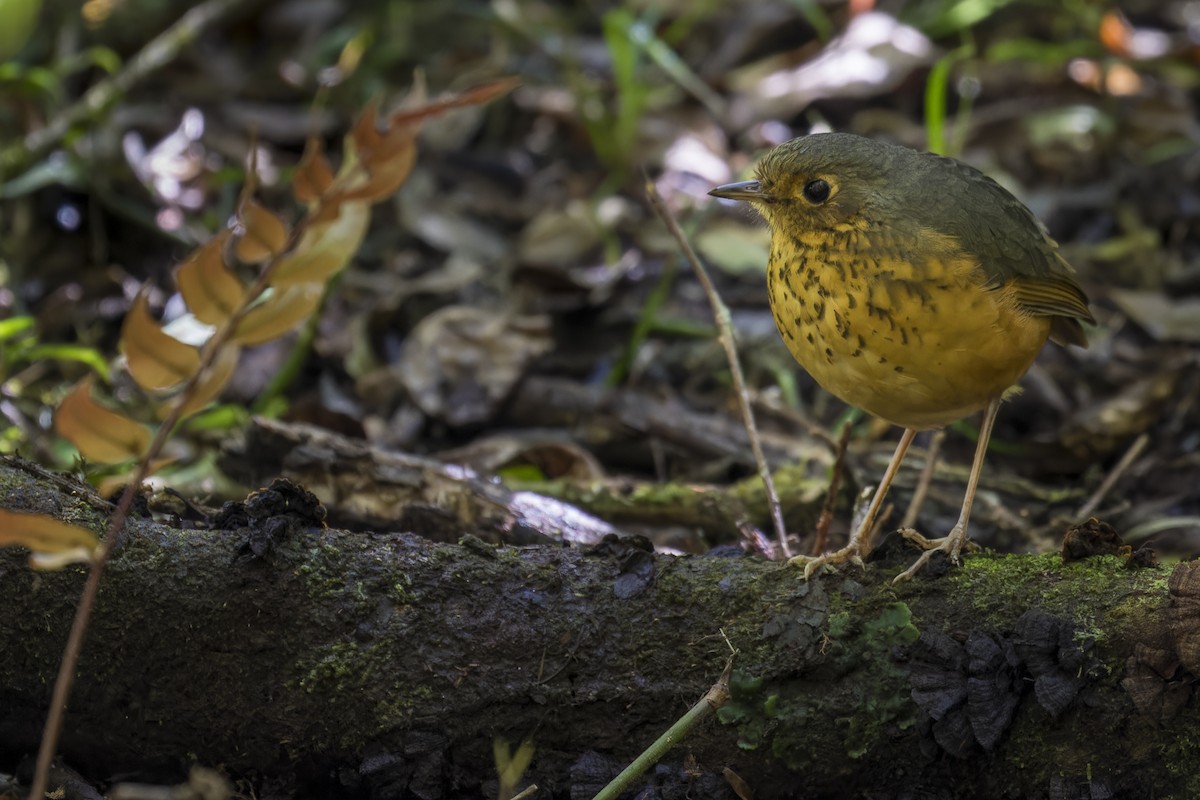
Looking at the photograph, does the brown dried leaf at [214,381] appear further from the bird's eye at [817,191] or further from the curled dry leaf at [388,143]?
the bird's eye at [817,191]

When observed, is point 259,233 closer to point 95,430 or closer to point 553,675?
point 95,430

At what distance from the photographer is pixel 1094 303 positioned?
493cm

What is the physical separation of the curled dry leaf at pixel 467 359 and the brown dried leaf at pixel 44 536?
2.53 metres

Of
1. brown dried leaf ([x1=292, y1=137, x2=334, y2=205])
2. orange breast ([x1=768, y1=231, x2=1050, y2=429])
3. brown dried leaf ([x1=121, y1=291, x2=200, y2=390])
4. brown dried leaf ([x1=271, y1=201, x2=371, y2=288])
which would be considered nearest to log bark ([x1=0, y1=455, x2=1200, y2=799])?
orange breast ([x1=768, y1=231, x2=1050, y2=429])

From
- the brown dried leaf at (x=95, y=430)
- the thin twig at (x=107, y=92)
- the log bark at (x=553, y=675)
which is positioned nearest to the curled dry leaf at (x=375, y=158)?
the brown dried leaf at (x=95, y=430)

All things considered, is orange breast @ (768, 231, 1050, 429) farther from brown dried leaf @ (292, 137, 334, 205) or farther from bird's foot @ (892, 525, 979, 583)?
brown dried leaf @ (292, 137, 334, 205)

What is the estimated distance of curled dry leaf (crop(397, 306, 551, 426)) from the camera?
422 cm

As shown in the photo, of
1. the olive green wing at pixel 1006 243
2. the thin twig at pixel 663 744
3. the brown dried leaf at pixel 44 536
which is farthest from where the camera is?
the olive green wing at pixel 1006 243

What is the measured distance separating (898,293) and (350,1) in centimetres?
464

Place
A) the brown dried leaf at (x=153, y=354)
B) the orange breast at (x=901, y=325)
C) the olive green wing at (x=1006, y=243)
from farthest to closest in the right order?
the olive green wing at (x=1006, y=243) → the orange breast at (x=901, y=325) → the brown dried leaf at (x=153, y=354)

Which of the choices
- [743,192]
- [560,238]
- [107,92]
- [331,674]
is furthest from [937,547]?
[107,92]

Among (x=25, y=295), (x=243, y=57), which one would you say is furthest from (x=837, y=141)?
(x=243, y=57)

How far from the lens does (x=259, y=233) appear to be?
1715 mm

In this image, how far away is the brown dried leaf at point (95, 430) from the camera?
5.69 ft
